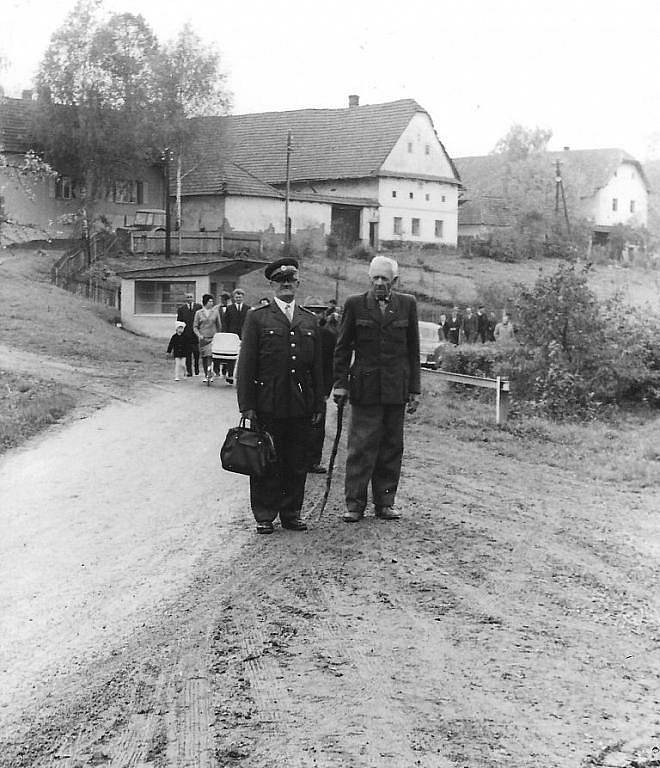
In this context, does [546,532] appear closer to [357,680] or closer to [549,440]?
[357,680]

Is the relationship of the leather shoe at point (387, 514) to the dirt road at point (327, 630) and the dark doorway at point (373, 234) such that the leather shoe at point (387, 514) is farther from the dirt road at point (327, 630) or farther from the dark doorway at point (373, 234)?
the dark doorway at point (373, 234)

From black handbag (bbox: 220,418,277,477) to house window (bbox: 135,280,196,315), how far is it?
2499 centimetres

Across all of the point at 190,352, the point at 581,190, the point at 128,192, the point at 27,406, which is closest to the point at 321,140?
the point at 128,192

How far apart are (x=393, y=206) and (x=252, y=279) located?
62.6 ft

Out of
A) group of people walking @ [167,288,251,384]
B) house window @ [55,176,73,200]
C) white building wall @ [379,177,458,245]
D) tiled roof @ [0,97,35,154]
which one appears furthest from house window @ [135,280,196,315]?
white building wall @ [379,177,458,245]

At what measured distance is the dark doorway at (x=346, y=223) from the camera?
61438mm

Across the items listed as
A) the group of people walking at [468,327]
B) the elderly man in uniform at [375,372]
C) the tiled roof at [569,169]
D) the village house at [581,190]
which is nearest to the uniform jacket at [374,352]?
the elderly man in uniform at [375,372]

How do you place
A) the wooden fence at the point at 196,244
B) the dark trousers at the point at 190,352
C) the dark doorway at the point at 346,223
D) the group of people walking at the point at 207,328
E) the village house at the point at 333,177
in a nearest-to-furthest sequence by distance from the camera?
1. the group of people walking at the point at 207,328
2. the dark trousers at the point at 190,352
3. the wooden fence at the point at 196,244
4. the village house at the point at 333,177
5. the dark doorway at the point at 346,223

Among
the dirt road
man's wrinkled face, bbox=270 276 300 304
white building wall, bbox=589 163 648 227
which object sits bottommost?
the dirt road

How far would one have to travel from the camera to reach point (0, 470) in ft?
41.5

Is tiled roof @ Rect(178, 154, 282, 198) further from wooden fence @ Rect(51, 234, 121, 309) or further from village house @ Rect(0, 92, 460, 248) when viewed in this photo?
wooden fence @ Rect(51, 234, 121, 309)

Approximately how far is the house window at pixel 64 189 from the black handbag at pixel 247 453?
4981 cm

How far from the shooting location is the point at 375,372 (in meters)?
9.23

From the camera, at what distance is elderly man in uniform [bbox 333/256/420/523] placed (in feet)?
30.3
